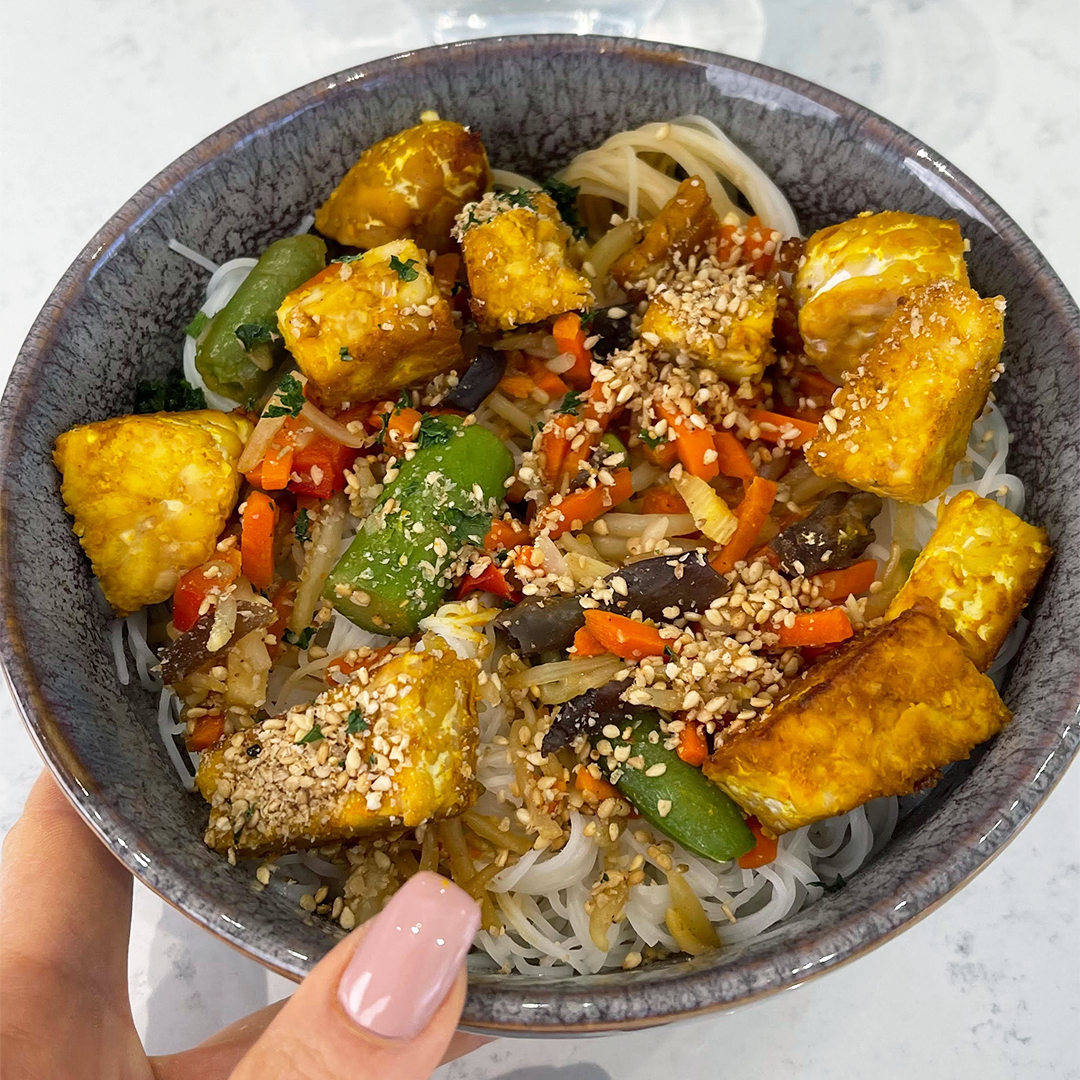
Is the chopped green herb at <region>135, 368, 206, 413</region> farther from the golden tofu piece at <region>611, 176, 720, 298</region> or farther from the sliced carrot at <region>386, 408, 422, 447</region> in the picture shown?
the golden tofu piece at <region>611, 176, 720, 298</region>

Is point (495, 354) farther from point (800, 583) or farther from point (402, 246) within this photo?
point (800, 583)

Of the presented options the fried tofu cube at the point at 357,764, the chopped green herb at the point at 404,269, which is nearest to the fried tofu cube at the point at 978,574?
the fried tofu cube at the point at 357,764

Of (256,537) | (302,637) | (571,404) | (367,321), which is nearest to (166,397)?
(256,537)

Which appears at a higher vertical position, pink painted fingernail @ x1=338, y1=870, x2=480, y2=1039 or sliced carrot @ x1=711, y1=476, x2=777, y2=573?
sliced carrot @ x1=711, y1=476, x2=777, y2=573

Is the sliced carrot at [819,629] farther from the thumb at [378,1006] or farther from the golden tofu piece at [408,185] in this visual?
the golden tofu piece at [408,185]

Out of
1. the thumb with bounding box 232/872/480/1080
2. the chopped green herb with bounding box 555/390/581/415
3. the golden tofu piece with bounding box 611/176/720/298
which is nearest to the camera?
the thumb with bounding box 232/872/480/1080

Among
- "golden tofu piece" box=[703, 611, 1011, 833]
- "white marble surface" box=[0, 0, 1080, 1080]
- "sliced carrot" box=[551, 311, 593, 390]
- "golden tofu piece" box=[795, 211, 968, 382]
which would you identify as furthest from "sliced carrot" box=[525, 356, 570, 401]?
"white marble surface" box=[0, 0, 1080, 1080]
